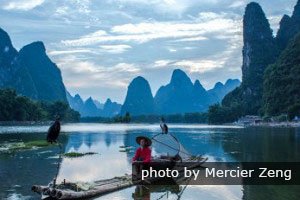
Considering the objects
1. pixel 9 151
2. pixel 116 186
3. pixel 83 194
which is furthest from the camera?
pixel 9 151

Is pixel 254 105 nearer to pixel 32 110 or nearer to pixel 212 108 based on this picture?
pixel 212 108

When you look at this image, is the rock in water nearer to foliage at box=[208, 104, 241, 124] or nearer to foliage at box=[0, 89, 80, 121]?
foliage at box=[0, 89, 80, 121]

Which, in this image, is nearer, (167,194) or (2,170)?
(167,194)

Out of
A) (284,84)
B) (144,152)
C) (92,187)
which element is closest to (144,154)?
(144,152)

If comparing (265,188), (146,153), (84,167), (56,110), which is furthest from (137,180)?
(56,110)

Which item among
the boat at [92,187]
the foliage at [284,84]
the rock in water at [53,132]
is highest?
the foliage at [284,84]

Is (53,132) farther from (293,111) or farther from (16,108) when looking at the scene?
(293,111)

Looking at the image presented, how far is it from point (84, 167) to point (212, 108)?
502 feet

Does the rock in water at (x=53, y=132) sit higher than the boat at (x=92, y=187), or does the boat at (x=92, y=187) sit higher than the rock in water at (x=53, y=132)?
the rock in water at (x=53, y=132)

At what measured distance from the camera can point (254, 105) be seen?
198500mm

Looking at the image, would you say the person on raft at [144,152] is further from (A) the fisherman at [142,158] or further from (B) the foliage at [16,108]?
(B) the foliage at [16,108]

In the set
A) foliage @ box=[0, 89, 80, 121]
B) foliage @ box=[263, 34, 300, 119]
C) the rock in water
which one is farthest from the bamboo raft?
foliage @ box=[263, 34, 300, 119]

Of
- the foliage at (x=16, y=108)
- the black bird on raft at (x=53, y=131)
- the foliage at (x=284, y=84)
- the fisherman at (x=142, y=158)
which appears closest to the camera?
the black bird on raft at (x=53, y=131)

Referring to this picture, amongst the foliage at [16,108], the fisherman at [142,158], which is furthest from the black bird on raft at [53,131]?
the foliage at [16,108]
